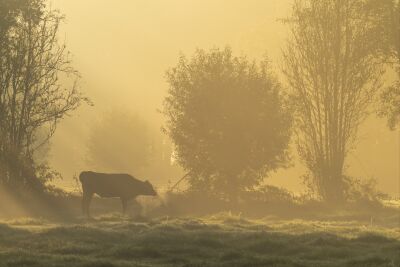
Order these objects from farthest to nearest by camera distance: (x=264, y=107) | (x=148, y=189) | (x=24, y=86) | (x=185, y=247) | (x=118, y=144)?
(x=118, y=144)
(x=264, y=107)
(x=24, y=86)
(x=148, y=189)
(x=185, y=247)

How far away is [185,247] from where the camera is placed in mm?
20406

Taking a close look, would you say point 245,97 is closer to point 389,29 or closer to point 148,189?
point 148,189

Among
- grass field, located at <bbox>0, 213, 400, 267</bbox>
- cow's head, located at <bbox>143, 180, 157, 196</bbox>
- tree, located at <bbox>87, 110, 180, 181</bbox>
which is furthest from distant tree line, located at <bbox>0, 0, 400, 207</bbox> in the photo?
tree, located at <bbox>87, 110, 180, 181</bbox>

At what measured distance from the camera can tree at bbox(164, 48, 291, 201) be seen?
4147 centimetres

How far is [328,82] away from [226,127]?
9569mm

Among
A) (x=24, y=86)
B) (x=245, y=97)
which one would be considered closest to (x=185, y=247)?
(x=24, y=86)

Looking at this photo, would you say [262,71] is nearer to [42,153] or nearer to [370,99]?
[370,99]

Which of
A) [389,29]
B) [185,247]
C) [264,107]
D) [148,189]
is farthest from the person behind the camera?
[264,107]

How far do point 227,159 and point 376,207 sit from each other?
10.2m

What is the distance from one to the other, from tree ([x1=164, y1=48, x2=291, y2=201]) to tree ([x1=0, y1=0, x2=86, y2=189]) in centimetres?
723

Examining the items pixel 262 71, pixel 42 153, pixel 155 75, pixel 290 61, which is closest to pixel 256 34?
pixel 42 153

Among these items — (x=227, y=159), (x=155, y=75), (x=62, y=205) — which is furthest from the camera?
(x=155, y=75)

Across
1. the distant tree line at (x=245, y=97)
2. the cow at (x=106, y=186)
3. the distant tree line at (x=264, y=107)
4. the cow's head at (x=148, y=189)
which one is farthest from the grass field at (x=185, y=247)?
the distant tree line at (x=264, y=107)

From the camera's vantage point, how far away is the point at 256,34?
87125mm
